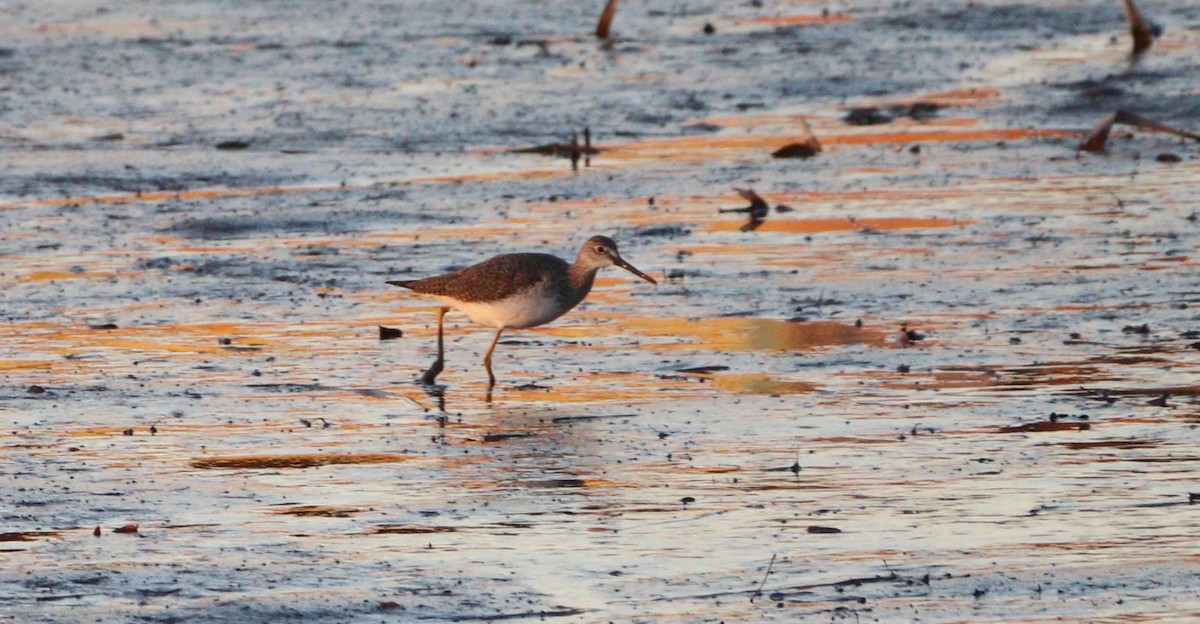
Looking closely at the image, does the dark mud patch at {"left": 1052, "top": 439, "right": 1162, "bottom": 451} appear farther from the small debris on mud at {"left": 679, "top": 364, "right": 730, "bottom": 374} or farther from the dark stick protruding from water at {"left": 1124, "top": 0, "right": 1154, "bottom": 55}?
the dark stick protruding from water at {"left": 1124, "top": 0, "right": 1154, "bottom": 55}

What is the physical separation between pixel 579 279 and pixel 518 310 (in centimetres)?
43

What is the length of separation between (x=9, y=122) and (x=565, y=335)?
8854mm

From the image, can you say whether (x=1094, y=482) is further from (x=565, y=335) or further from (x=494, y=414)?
(x=565, y=335)

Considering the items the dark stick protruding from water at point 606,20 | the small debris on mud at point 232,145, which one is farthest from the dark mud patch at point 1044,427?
the dark stick protruding from water at point 606,20

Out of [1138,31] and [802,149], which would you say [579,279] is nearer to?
[802,149]

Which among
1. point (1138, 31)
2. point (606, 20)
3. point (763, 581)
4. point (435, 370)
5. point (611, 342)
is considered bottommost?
point (606, 20)

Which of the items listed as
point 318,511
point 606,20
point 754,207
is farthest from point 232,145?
point 318,511

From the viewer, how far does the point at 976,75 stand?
70.7 feet

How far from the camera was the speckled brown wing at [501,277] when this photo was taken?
11453mm

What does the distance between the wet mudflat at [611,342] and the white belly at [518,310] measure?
248 mm

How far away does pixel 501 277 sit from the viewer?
453 inches

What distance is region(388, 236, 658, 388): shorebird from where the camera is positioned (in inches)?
450

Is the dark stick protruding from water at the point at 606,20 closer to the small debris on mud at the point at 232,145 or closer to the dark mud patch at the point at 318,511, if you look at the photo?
the small debris on mud at the point at 232,145

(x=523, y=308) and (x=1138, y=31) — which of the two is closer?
(x=523, y=308)
